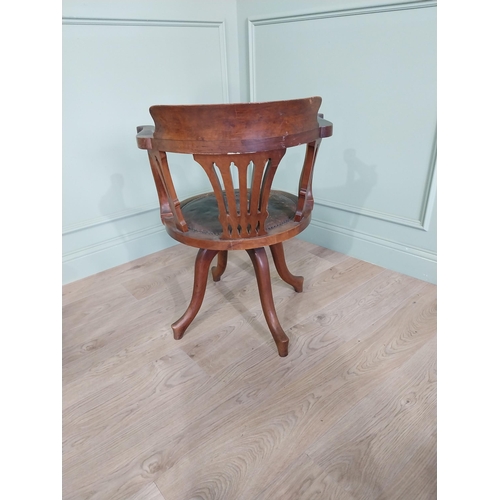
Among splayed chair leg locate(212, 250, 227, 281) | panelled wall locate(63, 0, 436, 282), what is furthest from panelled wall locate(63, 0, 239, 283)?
splayed chair leg locate(212, 250, 227, 281)

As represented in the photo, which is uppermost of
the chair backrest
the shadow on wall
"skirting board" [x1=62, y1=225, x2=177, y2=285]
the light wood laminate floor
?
the chair backrest

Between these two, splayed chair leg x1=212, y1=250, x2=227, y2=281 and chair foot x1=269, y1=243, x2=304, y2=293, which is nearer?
chair foot x1=269, y1=243, x2=304, y2=293

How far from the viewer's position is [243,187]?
1.00m

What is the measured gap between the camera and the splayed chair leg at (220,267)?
163cm

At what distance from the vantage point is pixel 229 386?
1.17 meters

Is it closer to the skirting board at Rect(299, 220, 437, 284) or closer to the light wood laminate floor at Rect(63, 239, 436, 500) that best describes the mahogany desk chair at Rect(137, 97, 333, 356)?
the light wood laminate floor at Rect(63, 239, 436, 500)

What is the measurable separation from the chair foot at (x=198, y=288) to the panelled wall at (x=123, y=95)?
711 mm

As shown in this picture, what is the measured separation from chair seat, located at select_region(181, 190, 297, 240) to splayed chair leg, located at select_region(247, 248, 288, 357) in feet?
0.42

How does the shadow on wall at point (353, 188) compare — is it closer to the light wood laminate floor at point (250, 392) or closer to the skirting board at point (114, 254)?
the light wood laminate floor at point (250, 392)

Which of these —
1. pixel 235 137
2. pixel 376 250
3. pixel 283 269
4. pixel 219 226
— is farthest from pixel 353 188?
pixel 235 137

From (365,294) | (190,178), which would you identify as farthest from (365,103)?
(190,178)

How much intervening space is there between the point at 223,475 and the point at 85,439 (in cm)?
40

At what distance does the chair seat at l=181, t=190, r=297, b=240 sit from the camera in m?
1.14
